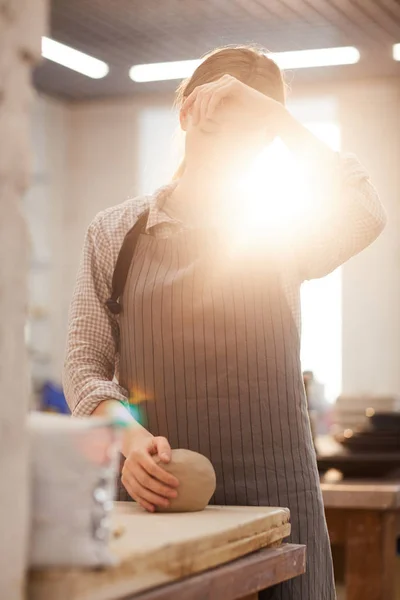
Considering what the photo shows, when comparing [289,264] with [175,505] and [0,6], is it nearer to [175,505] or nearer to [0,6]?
[175,505]

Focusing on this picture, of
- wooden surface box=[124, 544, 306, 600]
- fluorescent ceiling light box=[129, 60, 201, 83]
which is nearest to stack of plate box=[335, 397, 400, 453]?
wooden surface box=[124, 544, 306, 600]

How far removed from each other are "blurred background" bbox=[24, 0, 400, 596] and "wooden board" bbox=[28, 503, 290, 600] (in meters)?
4.36

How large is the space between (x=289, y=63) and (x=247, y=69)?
5636 millimetres

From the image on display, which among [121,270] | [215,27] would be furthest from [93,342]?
[215,27]

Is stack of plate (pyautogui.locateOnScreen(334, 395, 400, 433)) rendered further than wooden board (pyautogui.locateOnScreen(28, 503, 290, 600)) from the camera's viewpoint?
Yes

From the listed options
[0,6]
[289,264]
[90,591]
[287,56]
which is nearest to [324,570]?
[289,264]

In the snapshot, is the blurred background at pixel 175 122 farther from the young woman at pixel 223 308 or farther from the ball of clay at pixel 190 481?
the ball of clay at pixel 190 481

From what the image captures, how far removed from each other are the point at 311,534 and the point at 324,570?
6 cm

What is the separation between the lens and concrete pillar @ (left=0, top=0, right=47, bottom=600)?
2.50 feet

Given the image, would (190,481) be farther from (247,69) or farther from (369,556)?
(369,556)

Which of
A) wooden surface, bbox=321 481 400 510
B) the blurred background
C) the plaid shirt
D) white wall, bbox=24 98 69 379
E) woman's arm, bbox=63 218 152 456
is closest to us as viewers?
woman's arm, bbox=63 218 152 456

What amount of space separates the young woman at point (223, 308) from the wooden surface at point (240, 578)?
0.30 m

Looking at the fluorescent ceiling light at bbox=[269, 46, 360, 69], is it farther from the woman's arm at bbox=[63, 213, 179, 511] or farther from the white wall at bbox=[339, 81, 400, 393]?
the woman's arm at bbox=[63, 213, 179, 511]

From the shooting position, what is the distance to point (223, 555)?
3.34ft
